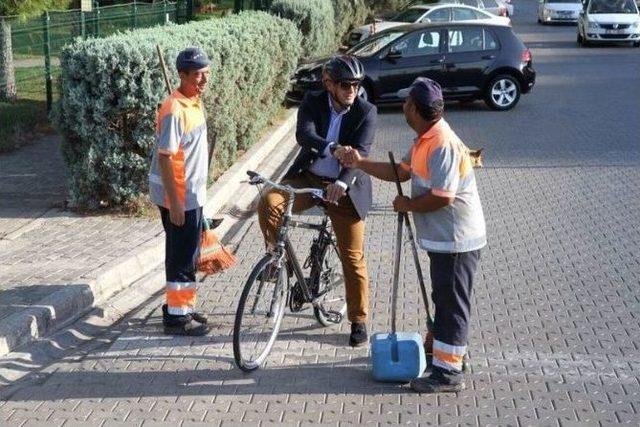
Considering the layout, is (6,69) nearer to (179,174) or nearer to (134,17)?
(134,17)

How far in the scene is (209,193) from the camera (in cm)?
1095

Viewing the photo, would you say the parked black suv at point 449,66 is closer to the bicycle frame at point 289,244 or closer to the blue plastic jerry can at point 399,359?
the bicycle frame at point 289,244

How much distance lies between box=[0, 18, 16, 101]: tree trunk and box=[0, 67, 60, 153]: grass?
15 cm

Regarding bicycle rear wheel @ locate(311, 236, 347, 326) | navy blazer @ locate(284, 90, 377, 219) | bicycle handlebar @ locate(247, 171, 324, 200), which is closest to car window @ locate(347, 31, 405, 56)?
bicycle rear wheel @ locate(311, 236, 347, 326)

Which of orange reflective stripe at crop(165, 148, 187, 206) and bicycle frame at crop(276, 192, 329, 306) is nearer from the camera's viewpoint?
bicycle frame at crop(276, 192, 329, 306)

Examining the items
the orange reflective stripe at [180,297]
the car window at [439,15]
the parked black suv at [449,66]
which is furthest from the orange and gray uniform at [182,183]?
the car window at [439,15]

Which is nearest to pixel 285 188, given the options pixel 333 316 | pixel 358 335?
pixel 358 335

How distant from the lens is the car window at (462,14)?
2759 cm

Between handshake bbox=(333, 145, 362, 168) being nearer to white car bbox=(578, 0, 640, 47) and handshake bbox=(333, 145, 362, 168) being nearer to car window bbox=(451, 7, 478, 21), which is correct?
car window bbox=(451, 7, 478, 21)

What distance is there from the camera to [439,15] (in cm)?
2777

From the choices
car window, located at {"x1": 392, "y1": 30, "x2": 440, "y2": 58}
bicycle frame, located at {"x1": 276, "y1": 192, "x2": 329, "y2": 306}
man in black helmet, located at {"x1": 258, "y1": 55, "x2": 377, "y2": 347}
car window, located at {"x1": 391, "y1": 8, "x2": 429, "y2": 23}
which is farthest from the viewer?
car window, located at {"x1": 391, "y1": 8, "x2": 429, "y2": 23}

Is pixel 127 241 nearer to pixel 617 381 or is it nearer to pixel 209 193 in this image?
pixel 209 193

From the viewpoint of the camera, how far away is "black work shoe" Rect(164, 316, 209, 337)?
276 inches

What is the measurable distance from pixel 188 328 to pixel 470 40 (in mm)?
13245
